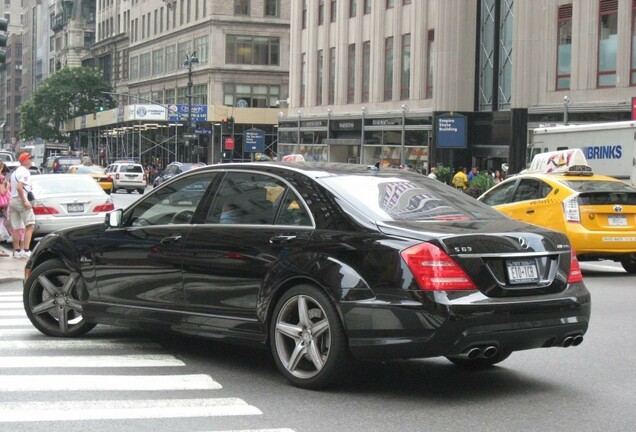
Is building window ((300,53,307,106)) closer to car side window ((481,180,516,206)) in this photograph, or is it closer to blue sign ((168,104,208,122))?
blue sign ((168,104,208,122))

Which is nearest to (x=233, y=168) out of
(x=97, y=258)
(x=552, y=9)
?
(x=97, y=258)

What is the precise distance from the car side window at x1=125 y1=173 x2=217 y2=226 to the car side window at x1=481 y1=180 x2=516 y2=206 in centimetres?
1009

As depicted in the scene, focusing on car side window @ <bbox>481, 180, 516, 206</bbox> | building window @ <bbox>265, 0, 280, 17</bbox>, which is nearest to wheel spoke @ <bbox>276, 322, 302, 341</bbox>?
car side window @ <bbox>481, 180, 516, 206</bbox>

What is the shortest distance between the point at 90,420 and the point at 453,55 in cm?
4386

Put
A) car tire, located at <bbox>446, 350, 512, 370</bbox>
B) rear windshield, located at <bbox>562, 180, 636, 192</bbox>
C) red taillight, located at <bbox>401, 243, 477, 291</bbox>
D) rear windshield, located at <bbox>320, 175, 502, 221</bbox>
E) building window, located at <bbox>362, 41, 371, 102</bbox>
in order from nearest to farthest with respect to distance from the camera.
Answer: red taillight, located at <bbox>401, 243, 477, 291</bbox>, rear windshield, located at <bbox>320, 175, 502, 221</bbox>, car tire, located at <bbox>446, 350, 512, 370</bbox>, rear windshield, located at <bbox>562, 180, 636, 192</bbox>, building window, located at <bbox>362, 41, 371, 102</bbox>

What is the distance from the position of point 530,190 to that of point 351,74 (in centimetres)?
4093

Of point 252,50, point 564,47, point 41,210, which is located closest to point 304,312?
point 41,210

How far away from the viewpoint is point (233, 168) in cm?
837

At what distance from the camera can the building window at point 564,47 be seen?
137 feet

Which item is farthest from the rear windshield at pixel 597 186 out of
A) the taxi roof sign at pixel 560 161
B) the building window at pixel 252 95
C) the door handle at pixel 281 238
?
the building window at pixel 252 95

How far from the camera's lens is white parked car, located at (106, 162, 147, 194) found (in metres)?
59.7

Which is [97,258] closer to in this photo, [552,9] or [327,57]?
[552,9]

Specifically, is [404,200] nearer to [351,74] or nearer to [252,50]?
[351,74]

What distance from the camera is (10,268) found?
1653cm
